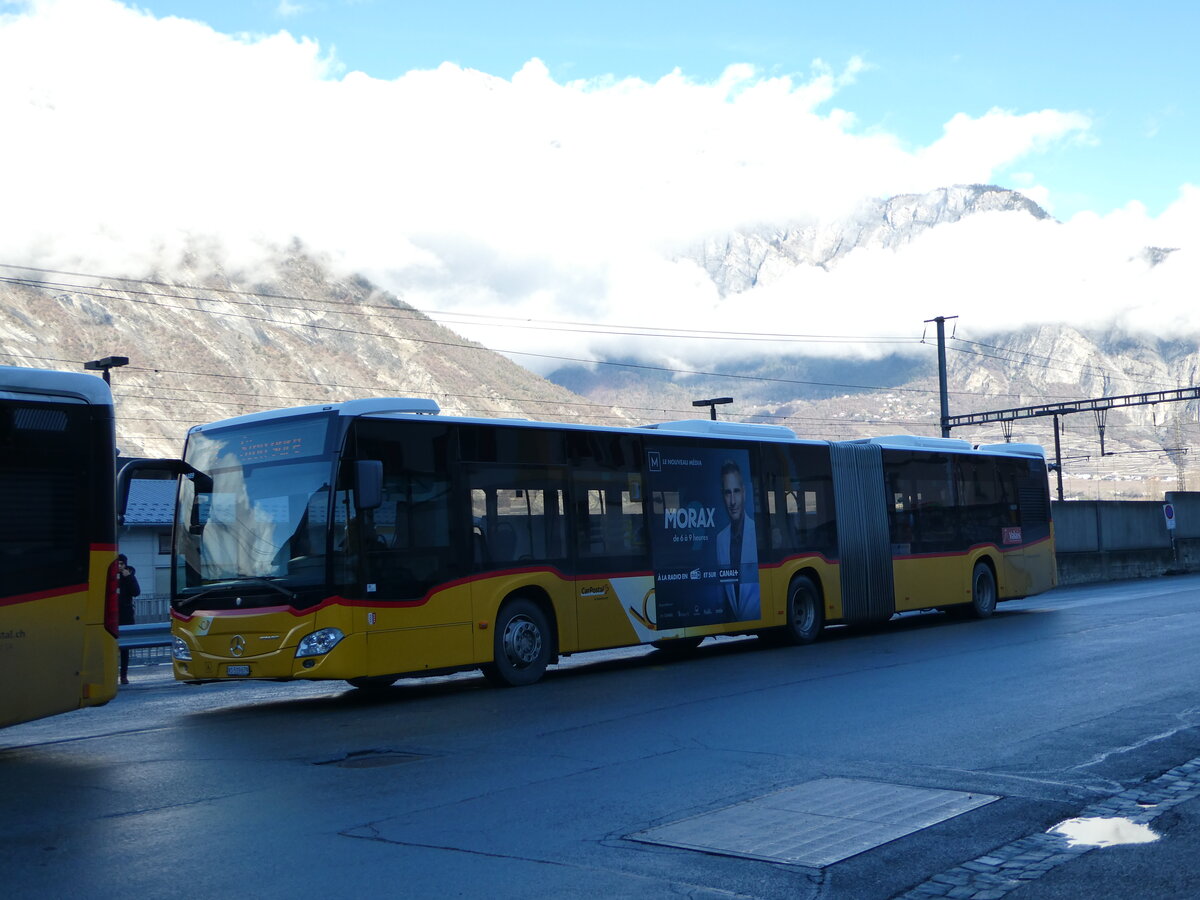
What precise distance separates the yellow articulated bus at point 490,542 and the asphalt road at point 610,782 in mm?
715

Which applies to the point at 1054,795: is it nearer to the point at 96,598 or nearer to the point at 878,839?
the point at 878,839

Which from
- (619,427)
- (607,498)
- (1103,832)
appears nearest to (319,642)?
(607,498)

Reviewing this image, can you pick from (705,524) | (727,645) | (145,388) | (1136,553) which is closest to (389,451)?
(705,524)

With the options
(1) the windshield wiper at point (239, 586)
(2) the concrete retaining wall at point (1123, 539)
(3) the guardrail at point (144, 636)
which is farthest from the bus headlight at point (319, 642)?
(2) the concrete retaining wall at point (1123, 539)

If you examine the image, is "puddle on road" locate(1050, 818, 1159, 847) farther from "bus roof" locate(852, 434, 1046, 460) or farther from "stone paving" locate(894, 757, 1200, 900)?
"bus roof" locate(852, 434, 1046, 460)

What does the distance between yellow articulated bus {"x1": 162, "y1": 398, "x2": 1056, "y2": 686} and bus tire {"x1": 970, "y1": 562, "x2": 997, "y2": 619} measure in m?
3.21

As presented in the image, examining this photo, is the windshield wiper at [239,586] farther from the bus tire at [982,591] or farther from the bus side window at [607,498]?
the bus tire at [982,591]

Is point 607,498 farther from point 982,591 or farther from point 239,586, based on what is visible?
point 982,591

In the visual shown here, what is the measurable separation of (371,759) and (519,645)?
4898mm

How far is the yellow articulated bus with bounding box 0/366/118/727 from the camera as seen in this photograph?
30.1 ft

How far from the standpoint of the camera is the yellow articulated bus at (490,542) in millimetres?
12562

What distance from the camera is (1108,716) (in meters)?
10.5

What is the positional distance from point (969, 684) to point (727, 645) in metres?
7.42

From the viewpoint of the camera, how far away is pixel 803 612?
19.3 metres
